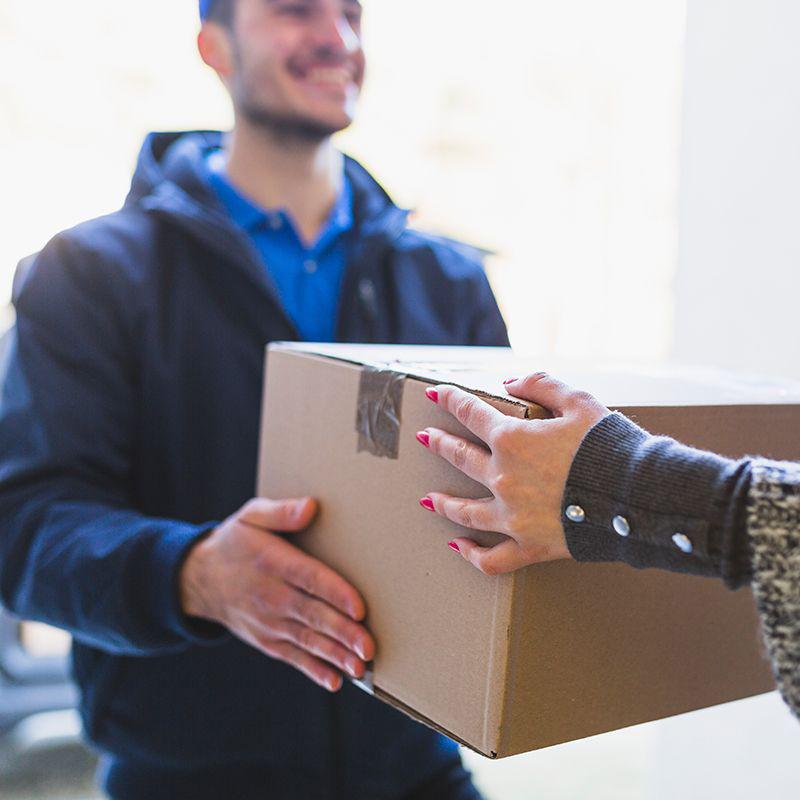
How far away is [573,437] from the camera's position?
1.77 feet

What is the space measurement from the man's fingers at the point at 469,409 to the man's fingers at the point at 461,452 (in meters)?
0.01

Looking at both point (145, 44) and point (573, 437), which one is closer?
point (573, 437)

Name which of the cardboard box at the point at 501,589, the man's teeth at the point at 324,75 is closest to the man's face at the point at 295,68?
the man's teeth at the point at 324,75

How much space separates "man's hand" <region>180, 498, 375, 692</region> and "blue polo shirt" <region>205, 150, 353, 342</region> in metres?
0.34

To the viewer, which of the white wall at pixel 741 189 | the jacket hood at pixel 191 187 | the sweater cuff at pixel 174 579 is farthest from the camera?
the white wall at pixel 741 189

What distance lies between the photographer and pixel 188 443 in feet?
3.20

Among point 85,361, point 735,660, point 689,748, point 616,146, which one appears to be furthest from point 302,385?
point 616,146

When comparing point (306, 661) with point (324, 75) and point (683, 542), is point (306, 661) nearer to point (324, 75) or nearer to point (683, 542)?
point (683, 542)

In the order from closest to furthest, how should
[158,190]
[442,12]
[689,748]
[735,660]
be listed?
[735,660]
[158,190]
[689,748]
[442,12]

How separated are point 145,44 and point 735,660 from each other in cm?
191

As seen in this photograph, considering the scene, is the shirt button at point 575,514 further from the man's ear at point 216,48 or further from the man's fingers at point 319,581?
the man's ear at point 216,48

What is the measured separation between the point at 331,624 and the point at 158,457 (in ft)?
1.19

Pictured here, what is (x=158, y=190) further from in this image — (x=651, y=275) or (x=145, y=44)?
(x=651, y=275)

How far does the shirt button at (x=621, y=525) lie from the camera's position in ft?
1.69
